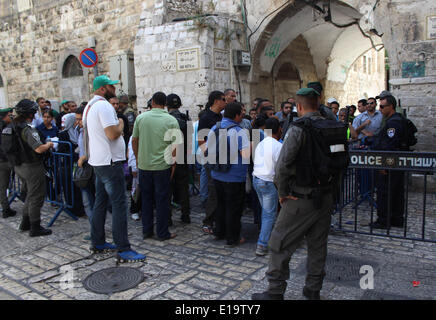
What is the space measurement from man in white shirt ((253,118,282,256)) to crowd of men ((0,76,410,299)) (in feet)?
0.04

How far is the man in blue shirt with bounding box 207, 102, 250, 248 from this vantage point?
14.8 feet

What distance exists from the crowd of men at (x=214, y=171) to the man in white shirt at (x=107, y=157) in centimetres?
1

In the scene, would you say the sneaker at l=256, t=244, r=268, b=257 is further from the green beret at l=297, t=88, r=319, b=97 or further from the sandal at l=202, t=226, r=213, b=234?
the green beret at l=297, t=88, r=319, b=97

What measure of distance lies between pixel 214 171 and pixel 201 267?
1.19 meters

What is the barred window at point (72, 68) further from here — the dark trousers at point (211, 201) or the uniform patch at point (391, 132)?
the uniform patch at point (391, 132)

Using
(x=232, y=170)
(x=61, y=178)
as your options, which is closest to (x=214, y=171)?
(x=232, y=170)

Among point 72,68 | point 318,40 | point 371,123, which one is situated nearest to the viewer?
point 371,123

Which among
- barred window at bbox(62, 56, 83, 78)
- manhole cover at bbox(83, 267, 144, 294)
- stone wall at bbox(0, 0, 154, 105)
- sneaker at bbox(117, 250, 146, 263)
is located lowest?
manhole cover at bbox(83, 267, 144, 294)

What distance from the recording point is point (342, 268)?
13.1ft

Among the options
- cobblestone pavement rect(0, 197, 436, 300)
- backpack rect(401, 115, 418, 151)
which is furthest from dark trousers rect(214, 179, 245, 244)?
backpack rect(401, 115, 418, 151)

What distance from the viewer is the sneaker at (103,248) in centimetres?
457

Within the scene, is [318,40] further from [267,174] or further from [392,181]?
[267,174]
